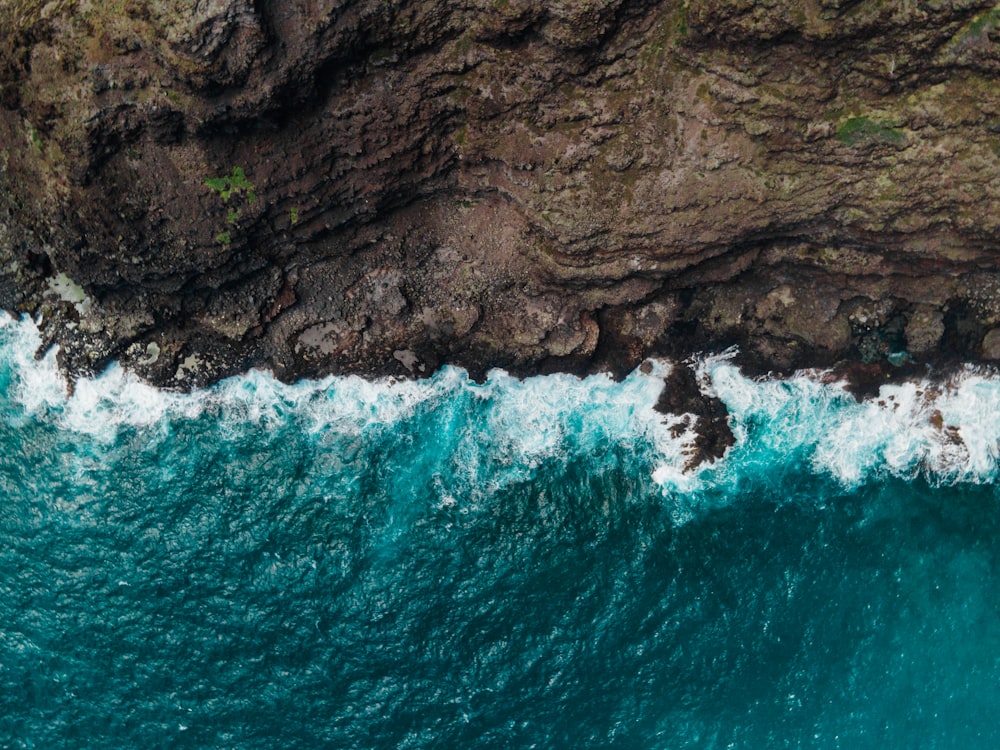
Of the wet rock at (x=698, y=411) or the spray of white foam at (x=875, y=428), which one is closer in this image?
the spray of white foam at (x=875, y=428)

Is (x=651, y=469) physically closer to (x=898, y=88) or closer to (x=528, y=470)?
(x=528, y=470)

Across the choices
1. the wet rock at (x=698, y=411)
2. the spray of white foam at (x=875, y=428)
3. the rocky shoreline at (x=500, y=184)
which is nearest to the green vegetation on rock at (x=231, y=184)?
the rocky shoreline at (x=500, y=184)

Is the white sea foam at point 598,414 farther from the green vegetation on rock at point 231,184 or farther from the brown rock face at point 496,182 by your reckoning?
the green vegetation on rock at point 231,184

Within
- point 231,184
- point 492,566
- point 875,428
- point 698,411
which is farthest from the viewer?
point 698,411

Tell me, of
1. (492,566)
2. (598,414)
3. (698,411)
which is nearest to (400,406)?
(492,566)

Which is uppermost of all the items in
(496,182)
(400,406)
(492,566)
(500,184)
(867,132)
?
(496,182)

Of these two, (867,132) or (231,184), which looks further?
(231,184)

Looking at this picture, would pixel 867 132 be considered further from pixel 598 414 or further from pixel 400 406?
pixel 400 406

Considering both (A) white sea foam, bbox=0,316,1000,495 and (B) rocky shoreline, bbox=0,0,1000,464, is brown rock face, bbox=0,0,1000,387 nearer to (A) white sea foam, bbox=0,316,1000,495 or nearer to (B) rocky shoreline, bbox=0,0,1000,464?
(B) rocky shoreline, bbox=0,0,1000,464
